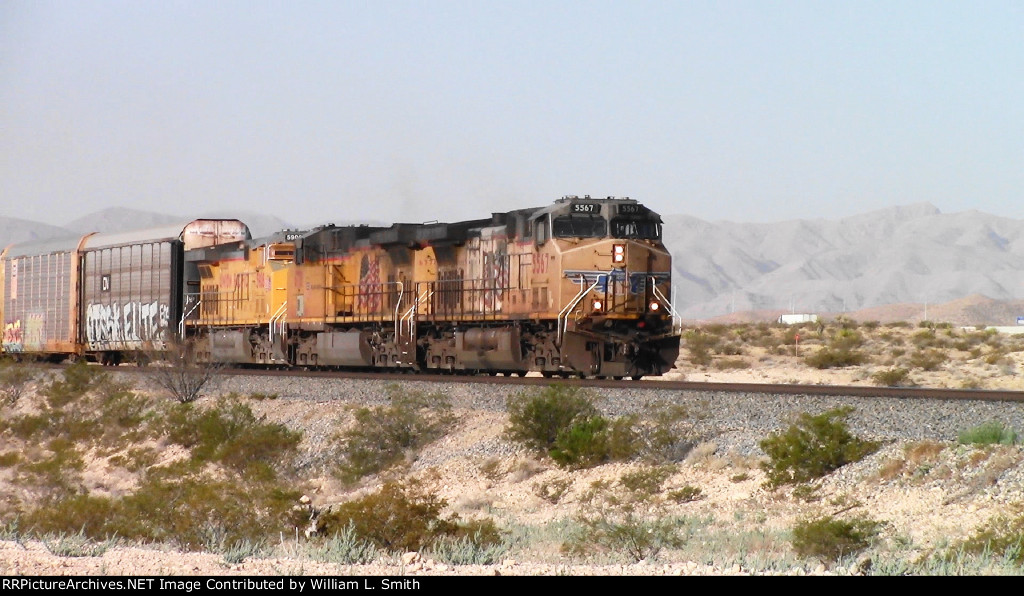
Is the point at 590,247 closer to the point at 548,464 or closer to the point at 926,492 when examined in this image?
the point at 548,464

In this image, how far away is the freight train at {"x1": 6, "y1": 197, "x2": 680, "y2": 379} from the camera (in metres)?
21.0

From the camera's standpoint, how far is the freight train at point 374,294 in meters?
21.0

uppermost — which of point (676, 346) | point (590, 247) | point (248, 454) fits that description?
point (590, 247)

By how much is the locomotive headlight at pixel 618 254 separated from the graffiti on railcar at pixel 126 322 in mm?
14795

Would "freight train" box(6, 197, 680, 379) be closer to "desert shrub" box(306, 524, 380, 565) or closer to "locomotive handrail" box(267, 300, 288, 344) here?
"locomotive handrail" box(267, 300, 288, 344)

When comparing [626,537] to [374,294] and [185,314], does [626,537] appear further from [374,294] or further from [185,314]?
[185,314]

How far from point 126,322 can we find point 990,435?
25469 mm

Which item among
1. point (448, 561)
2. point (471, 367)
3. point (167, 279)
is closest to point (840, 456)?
point (448, 561)

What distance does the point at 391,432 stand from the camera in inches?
720

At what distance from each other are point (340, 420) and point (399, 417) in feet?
5.59

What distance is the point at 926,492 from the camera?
11.6 meters

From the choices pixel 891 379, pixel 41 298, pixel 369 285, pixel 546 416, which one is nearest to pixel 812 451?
pixel 546 416

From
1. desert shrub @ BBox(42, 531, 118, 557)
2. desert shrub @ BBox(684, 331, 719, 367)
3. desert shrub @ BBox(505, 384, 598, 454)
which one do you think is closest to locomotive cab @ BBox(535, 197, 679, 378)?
desert shrub @ BBox(505, 384, 598, 454)

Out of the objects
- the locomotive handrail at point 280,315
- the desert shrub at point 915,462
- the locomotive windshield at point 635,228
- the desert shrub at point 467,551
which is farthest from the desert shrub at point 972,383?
the desert shrub at point 467,551
